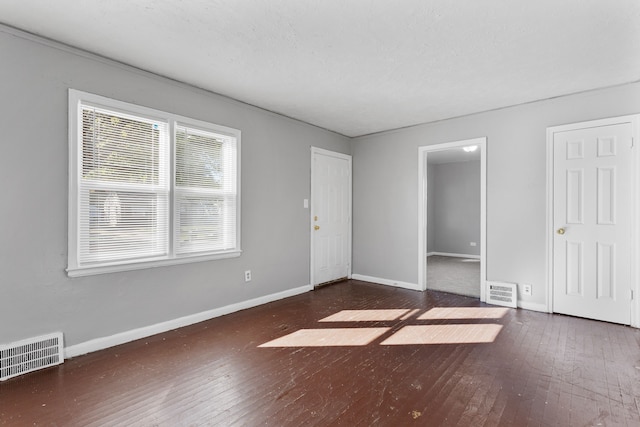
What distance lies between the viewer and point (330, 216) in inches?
212

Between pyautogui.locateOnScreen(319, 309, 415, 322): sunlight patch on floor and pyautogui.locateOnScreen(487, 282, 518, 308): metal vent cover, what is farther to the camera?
pyautogui.locateOnScreen(487, 282, 518, 308): metal vent cover

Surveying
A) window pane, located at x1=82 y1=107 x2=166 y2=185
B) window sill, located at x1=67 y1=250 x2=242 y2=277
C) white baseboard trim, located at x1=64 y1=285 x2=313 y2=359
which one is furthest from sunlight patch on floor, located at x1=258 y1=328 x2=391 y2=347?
window pane, located at x1=82 y1=107 x2=166 y2=185

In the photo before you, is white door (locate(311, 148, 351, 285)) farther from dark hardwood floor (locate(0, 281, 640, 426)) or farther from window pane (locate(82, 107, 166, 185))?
window pane (locate(82, 107, 166, 185))

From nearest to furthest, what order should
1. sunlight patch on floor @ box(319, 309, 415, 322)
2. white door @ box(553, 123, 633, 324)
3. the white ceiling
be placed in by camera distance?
the white ceiling, white door @ box(553, 123, 633, 324), sunlight patch on floor @ box(319, 309, 415, 322)

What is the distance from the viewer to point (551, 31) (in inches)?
96.0

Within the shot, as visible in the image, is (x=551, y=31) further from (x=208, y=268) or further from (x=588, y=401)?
(x=208, y=268)

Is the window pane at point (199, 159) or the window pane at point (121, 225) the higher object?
the window pane at point (199, 159)

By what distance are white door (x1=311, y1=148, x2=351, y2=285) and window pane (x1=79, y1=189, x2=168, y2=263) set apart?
2.34 m

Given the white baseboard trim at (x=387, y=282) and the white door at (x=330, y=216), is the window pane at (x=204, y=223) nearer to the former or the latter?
the white door at (x=330, y=216)

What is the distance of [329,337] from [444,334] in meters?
1.15

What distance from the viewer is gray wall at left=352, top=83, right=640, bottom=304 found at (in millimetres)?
3838

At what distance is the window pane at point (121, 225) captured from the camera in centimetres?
280

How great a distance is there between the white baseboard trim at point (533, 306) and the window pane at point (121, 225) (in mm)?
4251

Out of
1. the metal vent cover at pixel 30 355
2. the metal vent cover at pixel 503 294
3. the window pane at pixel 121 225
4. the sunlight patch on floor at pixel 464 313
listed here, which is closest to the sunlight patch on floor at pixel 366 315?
the sunlight patch on floor at pixel 464 313
